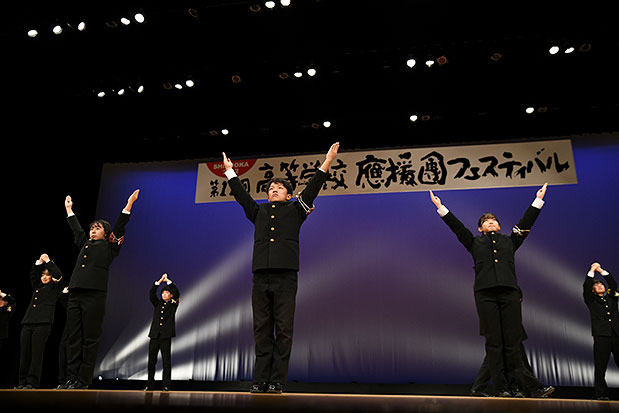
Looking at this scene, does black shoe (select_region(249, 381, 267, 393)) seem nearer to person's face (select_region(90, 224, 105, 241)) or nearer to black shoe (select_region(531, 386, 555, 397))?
person's face (select_region(90, 224, 105, 241))

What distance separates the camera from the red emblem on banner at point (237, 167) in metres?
7.29

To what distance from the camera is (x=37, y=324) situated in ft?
16.5

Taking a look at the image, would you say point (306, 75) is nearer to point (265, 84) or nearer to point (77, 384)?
point (265, 84)

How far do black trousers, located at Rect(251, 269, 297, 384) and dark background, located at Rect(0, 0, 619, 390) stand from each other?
3.03 m

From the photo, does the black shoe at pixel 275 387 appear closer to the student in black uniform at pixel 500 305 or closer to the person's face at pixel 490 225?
the student in black uniform at pixel 500 305

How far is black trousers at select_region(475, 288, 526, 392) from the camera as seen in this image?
3328 mm

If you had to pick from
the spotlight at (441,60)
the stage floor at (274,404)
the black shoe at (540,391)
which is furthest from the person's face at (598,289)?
the stage floor at (274,404)

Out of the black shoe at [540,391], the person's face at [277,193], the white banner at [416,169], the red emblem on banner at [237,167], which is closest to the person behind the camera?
the person's face at [277,193]

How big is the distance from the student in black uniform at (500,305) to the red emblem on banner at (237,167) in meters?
4.37

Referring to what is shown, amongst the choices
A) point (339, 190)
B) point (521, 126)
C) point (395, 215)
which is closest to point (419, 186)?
Result: point (395, 215)

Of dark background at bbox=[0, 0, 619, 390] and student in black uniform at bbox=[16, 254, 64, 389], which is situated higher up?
dark background at bbox=[0, 0, 619, 390]

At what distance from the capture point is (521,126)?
651cm

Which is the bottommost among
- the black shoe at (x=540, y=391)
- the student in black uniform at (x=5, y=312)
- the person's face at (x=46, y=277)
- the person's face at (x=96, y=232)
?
the black shoe at (x=540, y=391)

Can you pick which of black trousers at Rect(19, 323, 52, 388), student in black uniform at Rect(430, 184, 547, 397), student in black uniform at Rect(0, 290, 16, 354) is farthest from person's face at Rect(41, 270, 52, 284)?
student in black uniform at Rect(430, 184, 547, 397)
